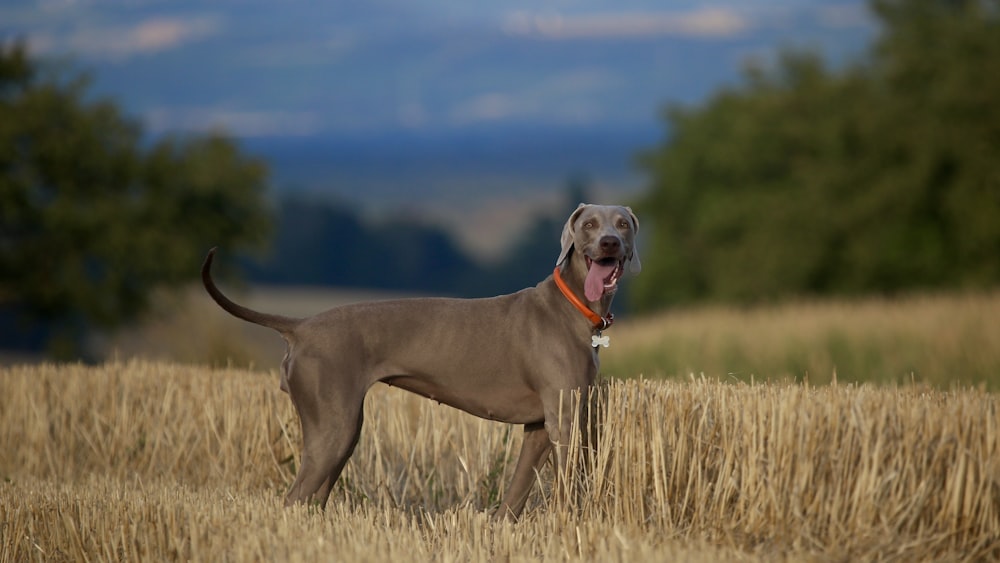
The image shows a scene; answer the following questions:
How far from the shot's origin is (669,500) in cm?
707

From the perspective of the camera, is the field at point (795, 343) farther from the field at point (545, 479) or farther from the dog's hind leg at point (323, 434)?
the dog's hind leg at point (323, 434)

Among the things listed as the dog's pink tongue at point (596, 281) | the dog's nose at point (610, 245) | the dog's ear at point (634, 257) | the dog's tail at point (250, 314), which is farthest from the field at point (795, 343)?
the dog's tail at point (250, 314)

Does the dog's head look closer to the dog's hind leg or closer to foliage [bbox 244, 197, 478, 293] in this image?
the dog's hind leg

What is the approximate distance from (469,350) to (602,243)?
108cm

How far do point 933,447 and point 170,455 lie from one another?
252 inches

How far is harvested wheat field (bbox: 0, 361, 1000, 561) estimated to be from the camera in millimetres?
6234

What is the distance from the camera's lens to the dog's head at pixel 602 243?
24.3 ft

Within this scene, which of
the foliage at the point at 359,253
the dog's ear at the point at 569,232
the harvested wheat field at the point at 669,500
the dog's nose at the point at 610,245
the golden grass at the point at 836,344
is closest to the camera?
the harvested wheat field at the point at 669,500

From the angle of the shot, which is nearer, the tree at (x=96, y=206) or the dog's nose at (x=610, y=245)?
the dog's nose at (x=610, y=245)

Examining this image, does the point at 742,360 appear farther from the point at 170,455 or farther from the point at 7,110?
the point at 7,110

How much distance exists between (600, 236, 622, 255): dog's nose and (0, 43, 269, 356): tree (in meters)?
30.6

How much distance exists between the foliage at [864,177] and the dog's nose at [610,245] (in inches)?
1377

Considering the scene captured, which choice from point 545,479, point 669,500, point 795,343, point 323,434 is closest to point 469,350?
point 323,434

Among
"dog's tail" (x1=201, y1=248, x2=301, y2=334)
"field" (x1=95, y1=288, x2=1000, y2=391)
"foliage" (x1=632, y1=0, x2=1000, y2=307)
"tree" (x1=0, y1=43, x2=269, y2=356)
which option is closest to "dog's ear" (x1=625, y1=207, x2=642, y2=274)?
"dog's tail" (x1=201, y1=248, x2=301, y2=334)
